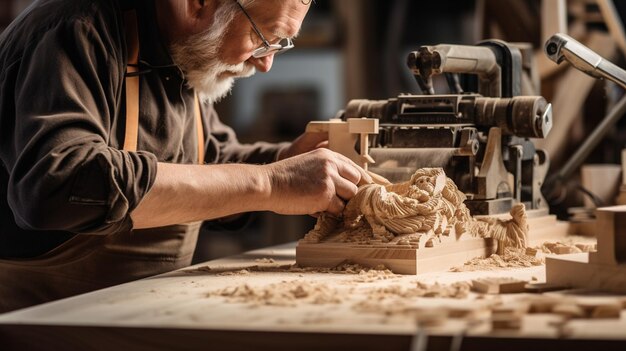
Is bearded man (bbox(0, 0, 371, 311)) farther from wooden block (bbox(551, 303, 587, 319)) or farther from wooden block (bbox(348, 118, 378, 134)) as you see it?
wooden block (bbox(551, 303, 587, 319))

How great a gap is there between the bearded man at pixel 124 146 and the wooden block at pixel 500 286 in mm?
561

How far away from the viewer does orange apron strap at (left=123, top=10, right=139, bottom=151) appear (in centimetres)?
259

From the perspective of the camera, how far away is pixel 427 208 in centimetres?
232

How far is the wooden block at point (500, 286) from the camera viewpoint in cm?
191

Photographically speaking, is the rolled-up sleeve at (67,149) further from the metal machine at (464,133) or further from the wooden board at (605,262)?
the wooden board at (605,262)

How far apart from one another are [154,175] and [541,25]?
256cm

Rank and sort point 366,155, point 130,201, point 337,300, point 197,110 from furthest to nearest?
A: point 197,110 < point 366,155 < point 130,201 < point 337,300

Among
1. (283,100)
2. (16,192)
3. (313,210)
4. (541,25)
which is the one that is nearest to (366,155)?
(313,210)

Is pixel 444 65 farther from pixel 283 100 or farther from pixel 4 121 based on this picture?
pixel 283 100

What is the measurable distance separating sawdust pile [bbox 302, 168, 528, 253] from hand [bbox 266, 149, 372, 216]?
5 cm

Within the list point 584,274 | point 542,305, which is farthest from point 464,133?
point 542,305

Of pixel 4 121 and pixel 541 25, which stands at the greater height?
pixel 541 25

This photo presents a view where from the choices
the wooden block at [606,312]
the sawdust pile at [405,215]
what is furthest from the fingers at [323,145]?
the wooden block at [606,312]

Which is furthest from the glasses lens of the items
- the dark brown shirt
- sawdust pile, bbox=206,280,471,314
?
sawdust pile, bbox=206,280,471,314
